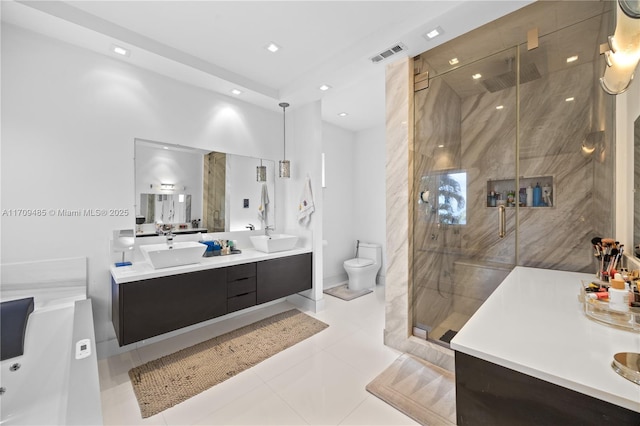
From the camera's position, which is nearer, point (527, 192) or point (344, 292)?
point (527, 192)

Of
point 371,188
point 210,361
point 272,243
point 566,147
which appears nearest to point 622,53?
point 566,147

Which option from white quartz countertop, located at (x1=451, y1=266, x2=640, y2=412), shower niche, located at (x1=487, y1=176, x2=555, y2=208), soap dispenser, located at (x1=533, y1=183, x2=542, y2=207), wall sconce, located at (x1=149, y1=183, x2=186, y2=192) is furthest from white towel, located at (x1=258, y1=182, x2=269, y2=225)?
soap dispenser, located at (x1=533, y1=183, x2=542, y2=207)

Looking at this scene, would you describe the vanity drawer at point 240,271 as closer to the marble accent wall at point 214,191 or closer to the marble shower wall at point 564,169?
the marble accent wall at point 214,191

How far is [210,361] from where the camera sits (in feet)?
7.59

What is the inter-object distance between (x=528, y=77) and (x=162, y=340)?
417 cm

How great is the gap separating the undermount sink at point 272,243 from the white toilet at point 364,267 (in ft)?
4.11

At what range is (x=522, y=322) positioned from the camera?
3.38 feet

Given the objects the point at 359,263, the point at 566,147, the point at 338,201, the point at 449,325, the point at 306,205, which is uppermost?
the point at 566,147

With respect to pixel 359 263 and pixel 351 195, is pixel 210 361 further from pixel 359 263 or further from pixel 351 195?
pixel 351 195

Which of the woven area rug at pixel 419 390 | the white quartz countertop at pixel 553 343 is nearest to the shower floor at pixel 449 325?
the woven area rug at pixel 419 390

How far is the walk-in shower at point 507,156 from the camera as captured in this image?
1.96 m

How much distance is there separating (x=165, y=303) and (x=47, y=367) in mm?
745

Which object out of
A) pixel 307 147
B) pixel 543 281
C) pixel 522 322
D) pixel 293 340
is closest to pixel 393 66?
pixel 307 147

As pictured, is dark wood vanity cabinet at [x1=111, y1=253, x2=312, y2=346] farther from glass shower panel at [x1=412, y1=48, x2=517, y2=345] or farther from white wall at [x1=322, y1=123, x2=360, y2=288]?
glass shower panel at [x1=412, y1=48, x2=517, y2=345]
